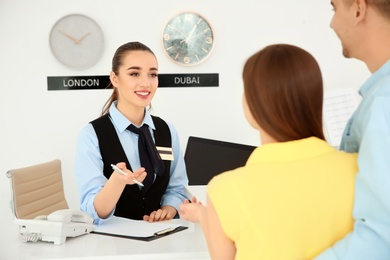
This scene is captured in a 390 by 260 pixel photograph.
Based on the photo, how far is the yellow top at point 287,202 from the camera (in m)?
1.15

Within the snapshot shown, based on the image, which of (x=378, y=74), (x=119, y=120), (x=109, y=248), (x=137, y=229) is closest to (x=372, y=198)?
(x=378, y=74)

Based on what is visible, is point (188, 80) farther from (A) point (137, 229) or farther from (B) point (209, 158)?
(A) point (137, 229)

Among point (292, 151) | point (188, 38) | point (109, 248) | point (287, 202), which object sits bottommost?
point (109, 248)

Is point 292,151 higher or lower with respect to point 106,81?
lower

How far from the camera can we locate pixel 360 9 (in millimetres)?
1376

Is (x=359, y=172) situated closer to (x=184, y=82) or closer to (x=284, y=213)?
(x=284, y=213)

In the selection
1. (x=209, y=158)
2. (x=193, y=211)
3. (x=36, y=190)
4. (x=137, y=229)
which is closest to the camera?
(x=193, y=211)

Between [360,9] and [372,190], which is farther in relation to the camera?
[360,9]

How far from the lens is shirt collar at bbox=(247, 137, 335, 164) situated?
1198 millimetres

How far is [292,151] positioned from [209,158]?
2973mm

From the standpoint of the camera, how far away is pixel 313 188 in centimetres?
116

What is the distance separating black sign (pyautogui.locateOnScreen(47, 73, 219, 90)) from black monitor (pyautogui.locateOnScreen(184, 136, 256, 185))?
73cm

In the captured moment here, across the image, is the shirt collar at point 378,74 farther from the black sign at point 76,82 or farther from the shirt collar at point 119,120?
the black sign at point 76,82

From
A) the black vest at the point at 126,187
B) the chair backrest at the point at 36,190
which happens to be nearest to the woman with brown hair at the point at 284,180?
the black vest at the point at 126,187
